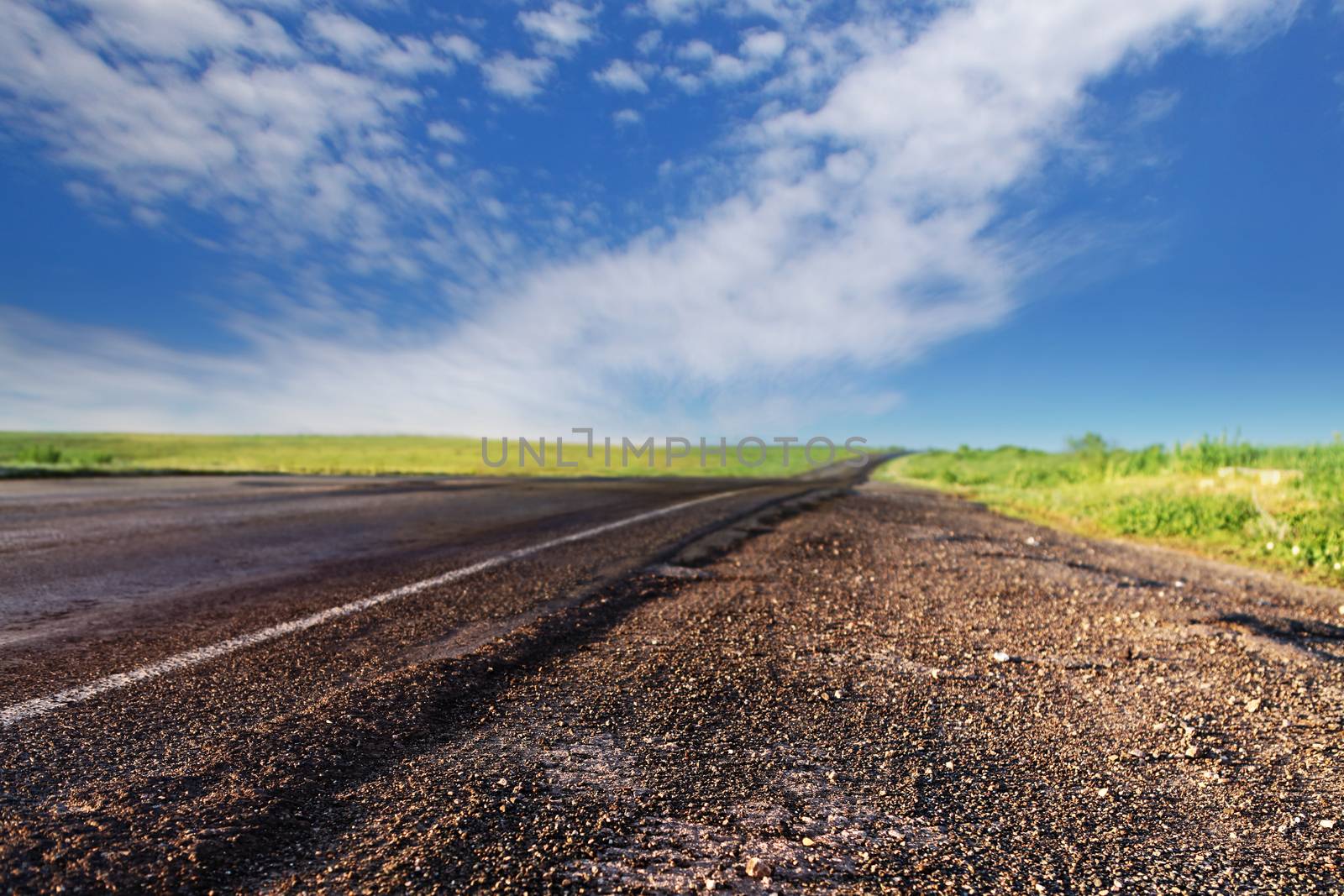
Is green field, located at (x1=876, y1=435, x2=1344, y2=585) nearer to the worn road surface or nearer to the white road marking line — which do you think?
the worn road surface

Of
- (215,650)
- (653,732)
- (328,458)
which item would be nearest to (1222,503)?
(653,732)

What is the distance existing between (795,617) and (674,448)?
83382 millimetres

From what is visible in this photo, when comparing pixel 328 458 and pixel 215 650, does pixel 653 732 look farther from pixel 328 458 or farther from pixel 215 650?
pixel 328 458

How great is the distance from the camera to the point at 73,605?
4422 mm

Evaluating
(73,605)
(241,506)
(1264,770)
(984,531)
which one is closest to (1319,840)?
(1264,770)

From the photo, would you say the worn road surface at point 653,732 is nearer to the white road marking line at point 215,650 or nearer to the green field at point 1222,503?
the white road marking line at point 215,650

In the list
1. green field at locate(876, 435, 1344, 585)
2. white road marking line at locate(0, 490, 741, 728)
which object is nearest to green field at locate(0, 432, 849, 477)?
white road marking line at locate(0, 490, 741, 728)

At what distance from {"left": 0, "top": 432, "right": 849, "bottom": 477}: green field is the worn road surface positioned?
25348 mm

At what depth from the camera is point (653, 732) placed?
8.48ft

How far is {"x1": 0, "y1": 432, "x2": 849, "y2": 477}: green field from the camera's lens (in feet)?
109

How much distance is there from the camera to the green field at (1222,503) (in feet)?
29.7

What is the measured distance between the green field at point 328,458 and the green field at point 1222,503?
27197 mm

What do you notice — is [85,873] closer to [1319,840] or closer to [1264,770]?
[1319,840]

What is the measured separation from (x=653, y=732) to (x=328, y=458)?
197 feet
